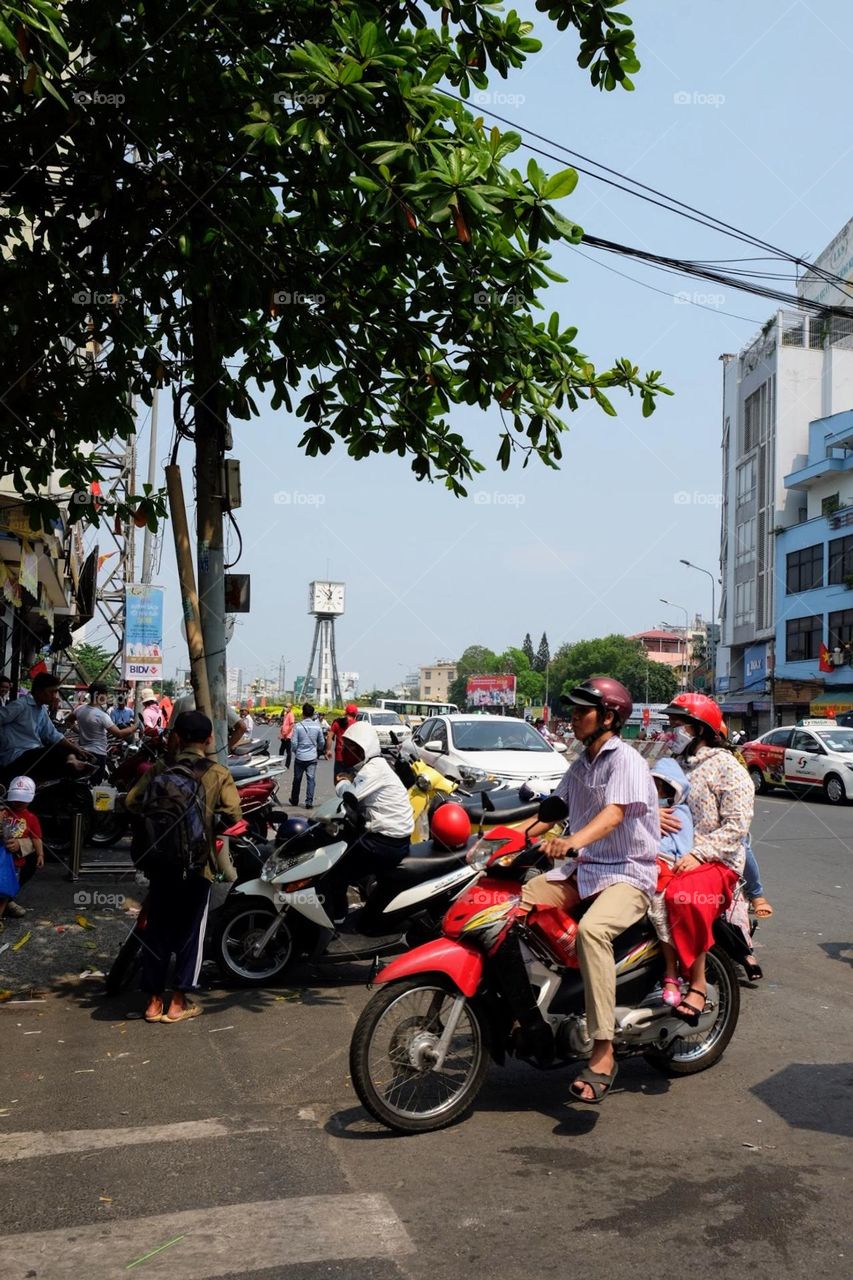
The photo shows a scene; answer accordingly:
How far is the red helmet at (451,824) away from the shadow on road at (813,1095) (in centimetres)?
214

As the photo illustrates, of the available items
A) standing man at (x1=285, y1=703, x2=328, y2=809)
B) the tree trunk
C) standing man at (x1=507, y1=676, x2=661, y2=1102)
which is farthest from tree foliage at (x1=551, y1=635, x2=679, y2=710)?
standing man at (x1=507, y1=676, x2=661, y2=1102)

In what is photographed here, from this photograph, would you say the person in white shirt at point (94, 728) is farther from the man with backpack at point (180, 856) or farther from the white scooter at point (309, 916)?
the man with backpack at point (180, 856)

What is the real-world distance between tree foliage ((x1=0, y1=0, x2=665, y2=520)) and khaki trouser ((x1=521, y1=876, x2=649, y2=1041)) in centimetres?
317

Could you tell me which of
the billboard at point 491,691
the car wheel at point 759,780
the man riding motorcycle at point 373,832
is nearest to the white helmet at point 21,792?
the man riding motorcycle at point 373,832

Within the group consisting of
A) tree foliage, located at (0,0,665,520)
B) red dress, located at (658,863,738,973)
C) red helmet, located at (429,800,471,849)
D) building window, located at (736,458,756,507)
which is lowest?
red dress, located at (658,863,738,973)

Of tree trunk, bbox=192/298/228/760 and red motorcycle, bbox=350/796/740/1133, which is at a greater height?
tree trunk, bbox=192/298/228/760

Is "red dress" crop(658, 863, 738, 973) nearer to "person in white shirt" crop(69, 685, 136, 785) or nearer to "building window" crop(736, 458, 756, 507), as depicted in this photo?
"person in white shirt" crop(69, 685, 136, 785)

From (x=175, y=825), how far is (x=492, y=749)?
9.70 meters

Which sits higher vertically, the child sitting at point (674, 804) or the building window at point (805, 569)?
the building window at point (805, 569)

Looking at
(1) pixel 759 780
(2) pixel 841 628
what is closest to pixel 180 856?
(1) pixel 759 780

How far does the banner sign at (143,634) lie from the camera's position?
24.7 m

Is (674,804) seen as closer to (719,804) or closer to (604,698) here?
(719,804)

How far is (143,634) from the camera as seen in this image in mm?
25109

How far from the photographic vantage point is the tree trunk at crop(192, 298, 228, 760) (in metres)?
8.18
